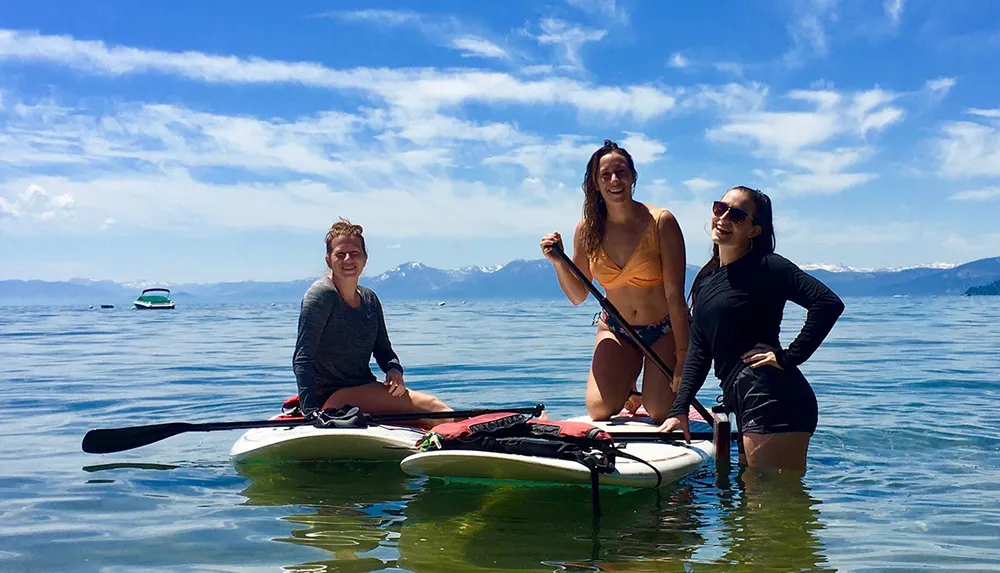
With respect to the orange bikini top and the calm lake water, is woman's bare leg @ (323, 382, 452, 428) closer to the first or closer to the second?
the calm lake water

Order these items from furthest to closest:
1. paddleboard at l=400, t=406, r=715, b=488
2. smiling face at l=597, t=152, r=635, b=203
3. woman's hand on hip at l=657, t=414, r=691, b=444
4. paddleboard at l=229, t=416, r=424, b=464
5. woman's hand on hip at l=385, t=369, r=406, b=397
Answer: woman's hand on hip at l=385, t=369, r=406, b=397, smiling face at l=597, t=152, r=635, b=203, paddleboard at l=229, t=416, r=424, b=464, woman's hand on hip at l=657, t=414, r=691, b=444, paddleboard at l=400, t=406, r=715, b=488

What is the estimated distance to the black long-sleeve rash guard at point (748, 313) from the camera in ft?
16.3

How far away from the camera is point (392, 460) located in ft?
21.7

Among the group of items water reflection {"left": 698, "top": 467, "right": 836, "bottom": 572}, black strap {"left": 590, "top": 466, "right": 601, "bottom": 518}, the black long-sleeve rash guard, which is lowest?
water reflection {"left": 698, "top": 467, "right": 836, "bottom": 572}

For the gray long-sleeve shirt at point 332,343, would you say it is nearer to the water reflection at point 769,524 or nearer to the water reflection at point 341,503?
the water reflection at point 341,503

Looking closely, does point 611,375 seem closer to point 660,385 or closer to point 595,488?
point 660,385

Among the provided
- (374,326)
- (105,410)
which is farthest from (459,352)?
(374,326)

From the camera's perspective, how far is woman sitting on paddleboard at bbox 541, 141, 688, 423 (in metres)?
6.69

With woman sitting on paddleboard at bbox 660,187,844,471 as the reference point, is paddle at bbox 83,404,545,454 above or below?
below

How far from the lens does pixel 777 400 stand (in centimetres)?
512

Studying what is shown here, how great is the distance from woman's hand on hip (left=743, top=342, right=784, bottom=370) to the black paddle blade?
435 centimetres

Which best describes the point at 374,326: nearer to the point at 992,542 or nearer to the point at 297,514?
the point at 297,514

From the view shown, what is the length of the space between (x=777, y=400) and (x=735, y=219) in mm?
1143

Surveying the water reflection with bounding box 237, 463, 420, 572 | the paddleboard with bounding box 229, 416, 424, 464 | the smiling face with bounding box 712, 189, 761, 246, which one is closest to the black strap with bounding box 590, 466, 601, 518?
the water reflection with bounding box 237, 463, 420, 572
